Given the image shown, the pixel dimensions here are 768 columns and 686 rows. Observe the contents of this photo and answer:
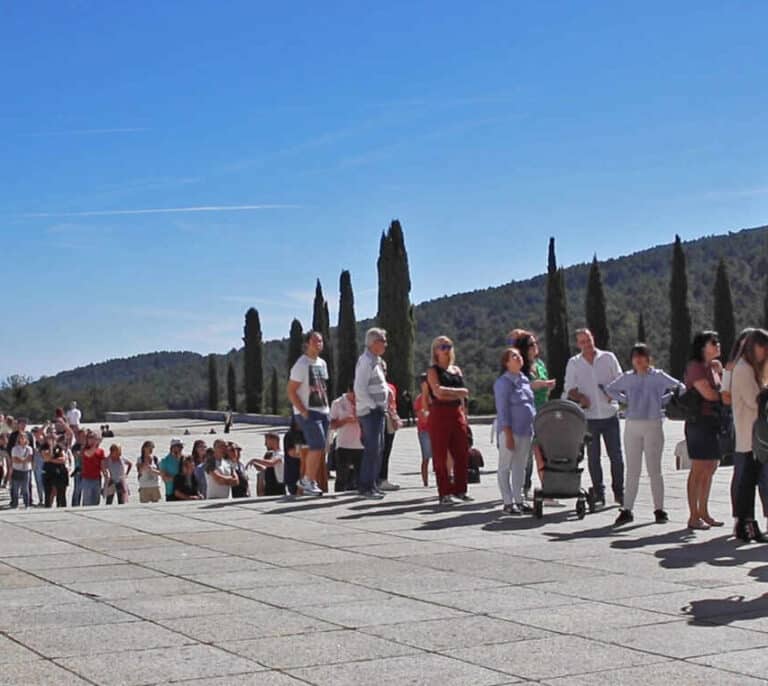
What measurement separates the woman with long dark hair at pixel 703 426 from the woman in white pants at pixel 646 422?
479 mm

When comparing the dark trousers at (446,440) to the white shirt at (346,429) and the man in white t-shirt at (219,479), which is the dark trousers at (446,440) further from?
the man in white t-shirt at (219,479)

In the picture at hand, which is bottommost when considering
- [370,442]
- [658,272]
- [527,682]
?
[527,682]

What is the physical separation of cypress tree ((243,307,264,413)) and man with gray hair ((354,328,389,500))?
5513cm

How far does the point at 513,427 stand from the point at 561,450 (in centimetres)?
63

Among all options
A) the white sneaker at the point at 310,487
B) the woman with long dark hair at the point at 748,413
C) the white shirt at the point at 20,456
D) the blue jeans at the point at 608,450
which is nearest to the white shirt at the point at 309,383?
the white sneaker at the point at 310,487

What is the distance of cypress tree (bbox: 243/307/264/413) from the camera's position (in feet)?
224

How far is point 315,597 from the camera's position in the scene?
7156 mm

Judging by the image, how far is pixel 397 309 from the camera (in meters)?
51.7

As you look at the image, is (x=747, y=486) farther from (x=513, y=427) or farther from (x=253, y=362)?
(x=253, y=362)

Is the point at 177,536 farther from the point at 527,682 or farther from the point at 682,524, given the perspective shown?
the point at 527,682

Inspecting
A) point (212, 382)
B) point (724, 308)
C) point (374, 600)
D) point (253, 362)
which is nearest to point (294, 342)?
point (253, 362)

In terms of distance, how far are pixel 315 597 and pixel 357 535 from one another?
9.17 ft

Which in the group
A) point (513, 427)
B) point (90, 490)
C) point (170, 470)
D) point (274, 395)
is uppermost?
point (274, 395)

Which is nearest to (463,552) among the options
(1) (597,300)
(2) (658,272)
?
(1) (597,300)
